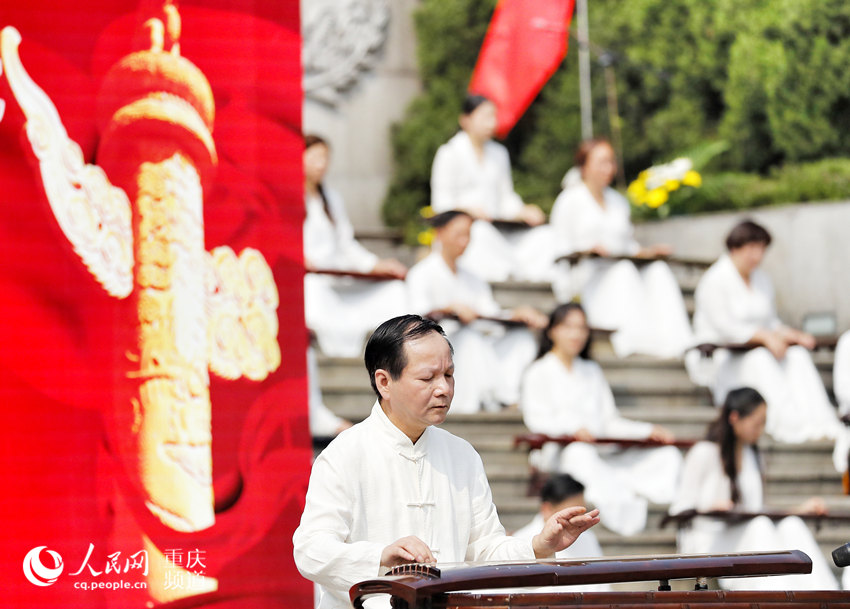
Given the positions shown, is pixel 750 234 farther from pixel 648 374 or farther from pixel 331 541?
pixel 331 541

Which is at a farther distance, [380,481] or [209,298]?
[209,298]

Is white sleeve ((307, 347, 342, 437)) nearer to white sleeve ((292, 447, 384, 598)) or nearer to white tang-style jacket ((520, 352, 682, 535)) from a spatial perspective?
white tang-style jacket ((520, 352, 682, 535))

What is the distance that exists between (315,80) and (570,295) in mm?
4838

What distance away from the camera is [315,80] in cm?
1427

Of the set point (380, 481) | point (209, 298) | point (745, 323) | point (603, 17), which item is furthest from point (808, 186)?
point (380, 481)

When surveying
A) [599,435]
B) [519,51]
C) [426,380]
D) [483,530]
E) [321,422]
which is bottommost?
[483,530]

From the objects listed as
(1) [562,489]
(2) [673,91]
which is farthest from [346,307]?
(2) [673,91]

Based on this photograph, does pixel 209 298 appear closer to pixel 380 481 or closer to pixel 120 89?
pixel 120 89

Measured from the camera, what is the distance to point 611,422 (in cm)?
912

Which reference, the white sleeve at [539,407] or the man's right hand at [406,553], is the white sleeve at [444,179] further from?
the man's right hand at [406,553]

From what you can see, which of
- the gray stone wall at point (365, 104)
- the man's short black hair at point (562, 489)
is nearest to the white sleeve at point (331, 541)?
the man's short black hair at point (562, 489)

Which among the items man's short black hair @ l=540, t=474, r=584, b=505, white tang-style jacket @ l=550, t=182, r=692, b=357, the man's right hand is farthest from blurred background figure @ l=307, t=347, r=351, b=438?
the man's right hand

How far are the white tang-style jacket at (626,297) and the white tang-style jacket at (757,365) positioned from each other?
255 mm

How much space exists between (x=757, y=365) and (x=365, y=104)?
6185 millimetres
